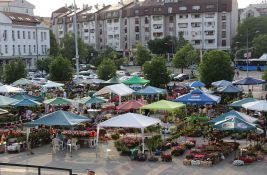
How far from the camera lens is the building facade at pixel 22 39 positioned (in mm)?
73625

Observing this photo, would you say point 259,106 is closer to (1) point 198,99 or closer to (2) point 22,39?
(1) point 198,99

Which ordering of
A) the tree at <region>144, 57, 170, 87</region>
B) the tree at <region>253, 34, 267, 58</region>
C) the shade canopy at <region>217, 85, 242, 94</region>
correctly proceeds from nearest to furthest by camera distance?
the shade canopy at <region>217, 85, 242, 94</region>
the tree at <region>144, 57, 170, 87</region>
the tree at <region>253, 34, 267, 58</region>

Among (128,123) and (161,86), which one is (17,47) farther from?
(128,123)

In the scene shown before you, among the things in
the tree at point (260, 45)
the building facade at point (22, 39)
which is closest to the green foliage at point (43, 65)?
the building facade at point (22, 39)

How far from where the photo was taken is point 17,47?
252 feet

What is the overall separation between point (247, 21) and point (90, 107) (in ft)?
217

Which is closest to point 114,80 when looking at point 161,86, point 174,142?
point 161,86

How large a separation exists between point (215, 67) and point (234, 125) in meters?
21.7

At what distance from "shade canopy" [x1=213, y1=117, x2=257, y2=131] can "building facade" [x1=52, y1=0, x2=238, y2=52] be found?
77325mm

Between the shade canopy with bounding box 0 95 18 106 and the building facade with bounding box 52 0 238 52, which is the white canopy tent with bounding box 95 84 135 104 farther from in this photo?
the building facade with bounding box 52 0 238 52

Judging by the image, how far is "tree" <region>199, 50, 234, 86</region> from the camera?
40.7 meters

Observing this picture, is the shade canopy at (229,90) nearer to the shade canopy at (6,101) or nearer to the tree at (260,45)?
the shade canopy at (6,101)

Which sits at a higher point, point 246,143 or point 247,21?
point 247,21

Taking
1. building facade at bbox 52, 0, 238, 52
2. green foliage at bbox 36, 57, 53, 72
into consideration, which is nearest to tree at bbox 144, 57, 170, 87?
green foliage at bbox 36, 57, 53, 72
